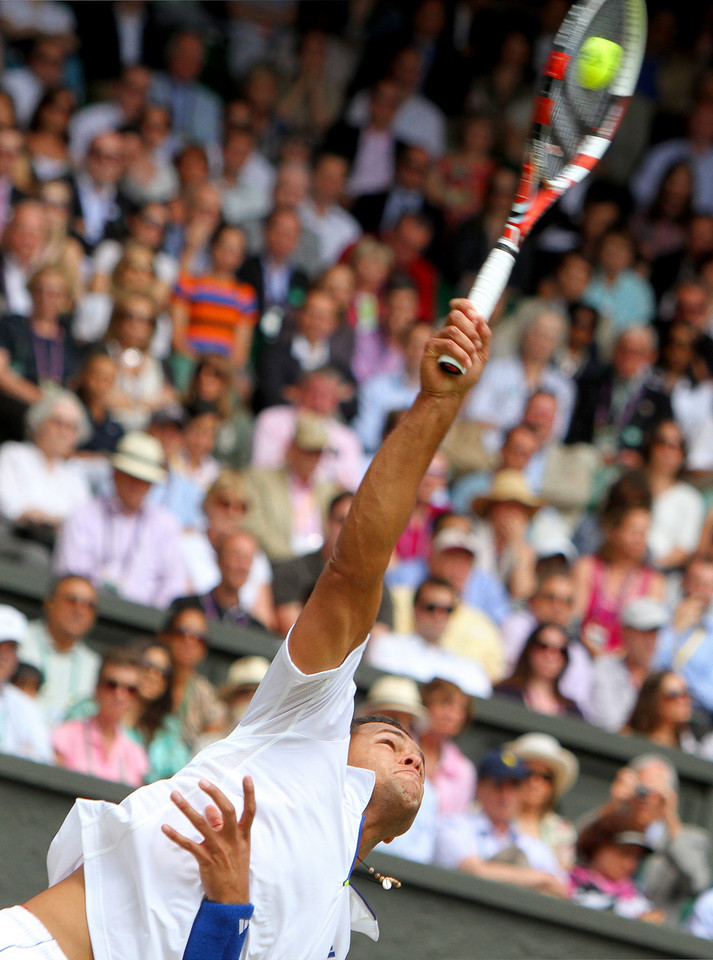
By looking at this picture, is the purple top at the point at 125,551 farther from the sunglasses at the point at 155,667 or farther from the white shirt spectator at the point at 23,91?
the white shirt spectator at the point at 23,91

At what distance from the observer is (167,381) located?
8242mm

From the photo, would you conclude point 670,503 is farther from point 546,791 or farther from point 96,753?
point 96,753

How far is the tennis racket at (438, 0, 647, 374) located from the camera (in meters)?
3.74

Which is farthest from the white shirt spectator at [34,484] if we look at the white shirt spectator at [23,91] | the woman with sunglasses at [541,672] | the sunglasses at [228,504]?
the white shirt spectator at [23,91]

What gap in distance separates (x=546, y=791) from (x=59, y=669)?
2.08 metres

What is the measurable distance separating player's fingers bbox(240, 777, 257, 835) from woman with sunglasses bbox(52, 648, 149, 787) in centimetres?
272

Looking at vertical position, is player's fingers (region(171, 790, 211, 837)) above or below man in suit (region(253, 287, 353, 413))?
above

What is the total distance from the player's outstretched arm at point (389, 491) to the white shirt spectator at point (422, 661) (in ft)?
13.0

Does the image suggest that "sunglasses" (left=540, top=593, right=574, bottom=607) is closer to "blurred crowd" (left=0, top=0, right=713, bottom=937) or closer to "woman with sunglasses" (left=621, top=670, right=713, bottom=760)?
"blurred crowd" (left=0, top=0, right=713, bottom=937)

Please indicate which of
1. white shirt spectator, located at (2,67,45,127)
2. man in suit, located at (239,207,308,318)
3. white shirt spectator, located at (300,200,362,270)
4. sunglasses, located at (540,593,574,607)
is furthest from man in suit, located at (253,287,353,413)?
white shirt spectator, located at (2,67,45,127)

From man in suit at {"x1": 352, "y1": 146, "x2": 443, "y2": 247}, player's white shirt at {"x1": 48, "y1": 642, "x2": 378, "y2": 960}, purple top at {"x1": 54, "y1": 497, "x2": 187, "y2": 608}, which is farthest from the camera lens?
man in suit at {"x1": 352, "y1": 146, "x2": 443, "y2": 247}

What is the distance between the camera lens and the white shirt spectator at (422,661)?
6.90 metres

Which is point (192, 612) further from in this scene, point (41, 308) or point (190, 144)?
point (190, 144)

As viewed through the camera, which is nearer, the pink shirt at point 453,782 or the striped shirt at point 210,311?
the pink shirt at point 453,782
